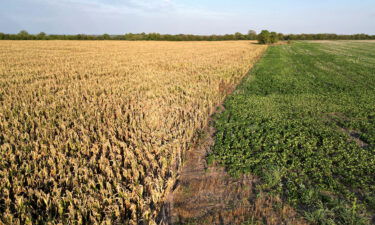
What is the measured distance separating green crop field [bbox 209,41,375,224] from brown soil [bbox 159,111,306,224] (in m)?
0.24

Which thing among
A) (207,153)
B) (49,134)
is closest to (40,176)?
(49,134)

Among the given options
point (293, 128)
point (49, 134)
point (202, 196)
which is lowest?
point (202, 196)

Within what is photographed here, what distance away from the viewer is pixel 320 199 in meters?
Result: 3.76

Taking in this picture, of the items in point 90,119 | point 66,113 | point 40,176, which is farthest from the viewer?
point 66,113

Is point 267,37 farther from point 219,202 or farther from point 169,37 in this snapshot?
point 219,202

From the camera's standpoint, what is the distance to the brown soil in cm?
340

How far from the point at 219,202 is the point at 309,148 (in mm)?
3061

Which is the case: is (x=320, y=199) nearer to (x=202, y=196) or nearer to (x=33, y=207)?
(x=202, y=196)

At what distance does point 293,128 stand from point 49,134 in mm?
6602

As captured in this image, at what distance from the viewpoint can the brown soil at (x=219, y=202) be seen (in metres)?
3.40

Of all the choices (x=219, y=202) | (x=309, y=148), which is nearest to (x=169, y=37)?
(x=309, y=148)

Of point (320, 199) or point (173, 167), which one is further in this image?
point (173, 167)

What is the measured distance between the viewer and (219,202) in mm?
3801

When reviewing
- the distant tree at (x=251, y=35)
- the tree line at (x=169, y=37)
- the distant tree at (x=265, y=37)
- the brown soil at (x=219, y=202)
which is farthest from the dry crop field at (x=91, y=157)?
the distant tree at (x=251, y=35)
